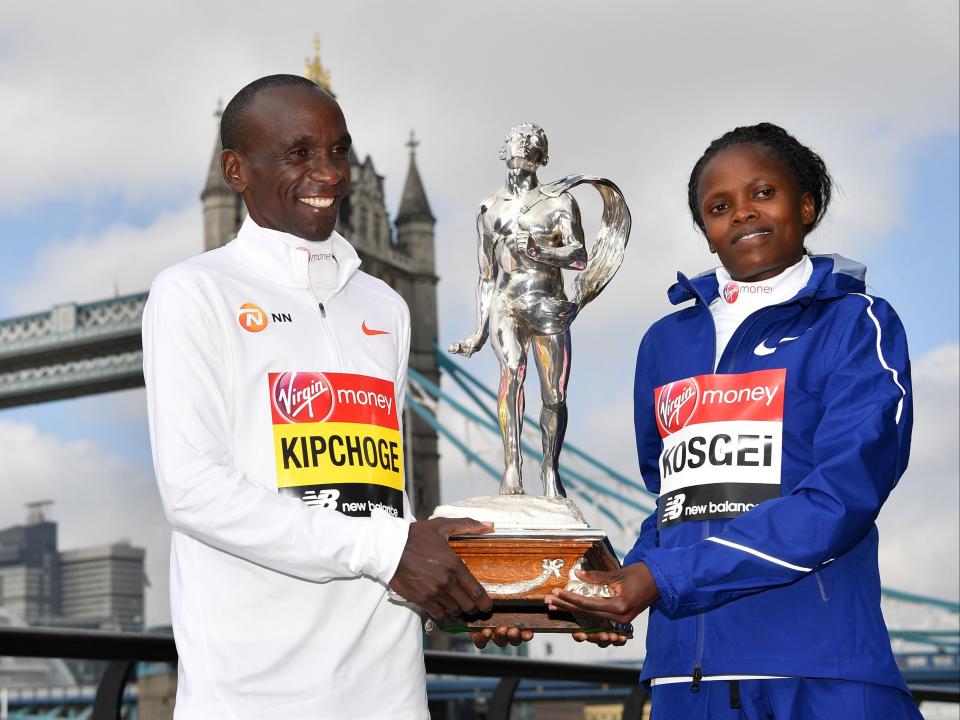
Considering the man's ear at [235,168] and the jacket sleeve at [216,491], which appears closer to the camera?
the jacket sleeve at [216,491]

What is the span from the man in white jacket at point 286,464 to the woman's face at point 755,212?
0.58m

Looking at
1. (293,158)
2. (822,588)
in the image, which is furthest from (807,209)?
(293,158)

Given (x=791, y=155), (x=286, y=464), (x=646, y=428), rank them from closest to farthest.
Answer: (x=286, y=464)
(x=791, y=155)
(x=646, y=428)

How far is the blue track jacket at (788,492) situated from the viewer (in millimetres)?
1804

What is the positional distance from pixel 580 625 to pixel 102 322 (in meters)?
27.8

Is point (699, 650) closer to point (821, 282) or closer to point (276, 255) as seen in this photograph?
point (821, 282)

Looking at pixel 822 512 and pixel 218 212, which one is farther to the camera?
pixel 218 212

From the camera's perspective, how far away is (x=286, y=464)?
1859mm

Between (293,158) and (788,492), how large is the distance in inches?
35.9

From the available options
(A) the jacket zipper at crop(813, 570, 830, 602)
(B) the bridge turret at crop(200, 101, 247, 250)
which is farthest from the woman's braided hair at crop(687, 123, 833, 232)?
(B) the bridge turret at crop(200, 101, 247, 250)

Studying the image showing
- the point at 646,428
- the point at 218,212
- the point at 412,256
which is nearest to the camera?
the point at 646,428

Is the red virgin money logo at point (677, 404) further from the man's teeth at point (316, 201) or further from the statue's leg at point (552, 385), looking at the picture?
the man's teeth at point (316, 201)

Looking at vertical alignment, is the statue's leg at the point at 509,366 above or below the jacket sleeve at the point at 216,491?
above

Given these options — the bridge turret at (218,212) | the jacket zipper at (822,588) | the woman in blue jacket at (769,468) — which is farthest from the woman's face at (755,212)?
the bridge turret at (218,212)
